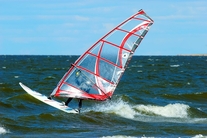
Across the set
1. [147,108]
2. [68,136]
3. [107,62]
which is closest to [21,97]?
[147,108]

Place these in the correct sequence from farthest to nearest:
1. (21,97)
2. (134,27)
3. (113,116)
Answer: (21,97), (113,116), (134,27)

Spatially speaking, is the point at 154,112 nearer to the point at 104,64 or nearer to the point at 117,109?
the point at 117,109

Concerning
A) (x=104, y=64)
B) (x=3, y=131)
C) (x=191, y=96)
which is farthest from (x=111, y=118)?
(x=191, y=96)

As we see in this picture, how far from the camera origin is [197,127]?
14430 millimetres

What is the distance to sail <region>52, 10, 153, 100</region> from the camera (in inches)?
589

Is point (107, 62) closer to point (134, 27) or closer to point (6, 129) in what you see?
point (134, 27)

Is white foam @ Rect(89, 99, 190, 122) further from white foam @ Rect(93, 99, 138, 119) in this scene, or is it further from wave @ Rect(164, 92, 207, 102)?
wave @ Rect(164, 92, 207, 102)

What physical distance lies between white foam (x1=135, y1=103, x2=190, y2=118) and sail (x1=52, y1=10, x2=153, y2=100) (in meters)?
3.64

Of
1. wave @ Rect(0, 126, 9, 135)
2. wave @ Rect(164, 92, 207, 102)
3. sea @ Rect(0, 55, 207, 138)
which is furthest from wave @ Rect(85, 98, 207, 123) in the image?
wave @ Rect(0, 126, 9, 135)

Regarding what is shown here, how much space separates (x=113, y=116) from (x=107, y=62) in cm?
238

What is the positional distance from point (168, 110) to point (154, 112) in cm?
57

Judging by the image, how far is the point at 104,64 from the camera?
15.3 m

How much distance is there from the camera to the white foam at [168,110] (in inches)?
715

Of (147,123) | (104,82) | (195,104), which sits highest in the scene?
(104,82)
